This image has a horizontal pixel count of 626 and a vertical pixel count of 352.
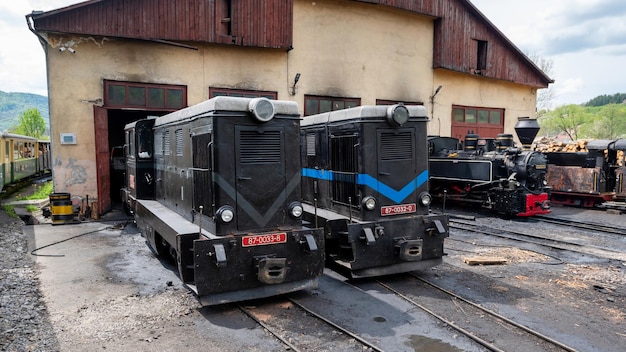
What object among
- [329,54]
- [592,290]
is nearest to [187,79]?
[329,54]

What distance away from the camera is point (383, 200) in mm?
6465

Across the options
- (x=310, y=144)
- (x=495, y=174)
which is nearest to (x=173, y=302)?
(x=310, y=144)

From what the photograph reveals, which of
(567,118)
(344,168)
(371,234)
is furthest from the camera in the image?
(567,118)

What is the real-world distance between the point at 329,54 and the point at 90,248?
9.57 m

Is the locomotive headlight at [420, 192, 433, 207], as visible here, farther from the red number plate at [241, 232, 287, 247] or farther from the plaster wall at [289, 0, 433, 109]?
the plaster wall at [289, 0, 433, 109]

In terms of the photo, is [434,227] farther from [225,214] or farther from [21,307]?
[21,307]

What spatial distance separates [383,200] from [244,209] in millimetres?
2198

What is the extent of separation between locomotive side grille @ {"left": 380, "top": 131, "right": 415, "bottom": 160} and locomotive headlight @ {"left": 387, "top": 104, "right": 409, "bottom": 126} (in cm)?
22

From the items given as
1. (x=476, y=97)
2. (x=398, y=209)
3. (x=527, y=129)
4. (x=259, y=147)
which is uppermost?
(x=476, y=97)

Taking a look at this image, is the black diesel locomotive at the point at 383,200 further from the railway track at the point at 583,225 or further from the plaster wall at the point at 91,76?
the plaster wall at the point at 91,76

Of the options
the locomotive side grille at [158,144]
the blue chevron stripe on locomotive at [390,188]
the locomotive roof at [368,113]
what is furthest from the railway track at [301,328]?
the locomotive side grille at [158,144]

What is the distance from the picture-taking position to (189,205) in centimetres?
619

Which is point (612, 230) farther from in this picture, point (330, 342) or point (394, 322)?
point (330, 342)

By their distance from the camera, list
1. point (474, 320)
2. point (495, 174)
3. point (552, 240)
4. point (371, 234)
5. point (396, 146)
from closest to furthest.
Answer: point (474, 320), point (371, 234), point (396, 146), point (552, 240), point (495, 174)
